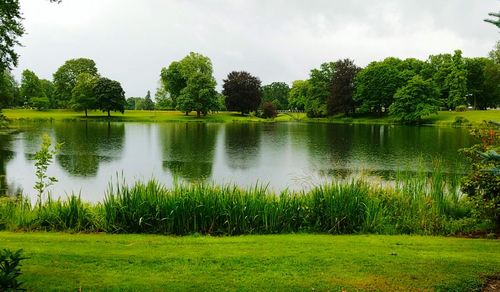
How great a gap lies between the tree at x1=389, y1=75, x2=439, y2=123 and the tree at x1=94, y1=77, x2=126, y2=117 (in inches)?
2094

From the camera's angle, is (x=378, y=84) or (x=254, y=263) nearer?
(x=254, y=263)

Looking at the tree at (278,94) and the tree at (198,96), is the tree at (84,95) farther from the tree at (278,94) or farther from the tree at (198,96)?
the tree at (278,94)

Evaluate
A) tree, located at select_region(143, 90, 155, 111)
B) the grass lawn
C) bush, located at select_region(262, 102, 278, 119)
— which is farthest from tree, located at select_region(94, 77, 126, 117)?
the grass lawn

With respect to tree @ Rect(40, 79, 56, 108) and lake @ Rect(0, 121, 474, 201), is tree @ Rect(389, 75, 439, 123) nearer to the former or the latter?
lake @ Rect(0, 121, 474, 201)

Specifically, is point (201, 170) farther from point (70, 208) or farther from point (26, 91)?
point (26, 91)

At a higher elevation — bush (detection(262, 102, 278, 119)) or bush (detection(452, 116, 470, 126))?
bush (detection(262, 102, 278, 119))

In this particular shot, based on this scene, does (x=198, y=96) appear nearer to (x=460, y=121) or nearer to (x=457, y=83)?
(x=460, y=121)

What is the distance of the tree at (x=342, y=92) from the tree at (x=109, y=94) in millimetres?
43962

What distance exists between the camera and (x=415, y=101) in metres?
71.2

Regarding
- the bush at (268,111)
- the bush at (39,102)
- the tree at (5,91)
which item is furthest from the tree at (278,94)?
the tree at (5,91)

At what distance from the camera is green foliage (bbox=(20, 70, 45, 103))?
87.8 m

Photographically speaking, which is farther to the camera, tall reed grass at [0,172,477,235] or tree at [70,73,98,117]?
tree at [70,73,98,117]

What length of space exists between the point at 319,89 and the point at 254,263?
299 feet

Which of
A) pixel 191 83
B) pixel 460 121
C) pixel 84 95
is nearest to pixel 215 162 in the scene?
pixel 460 121
